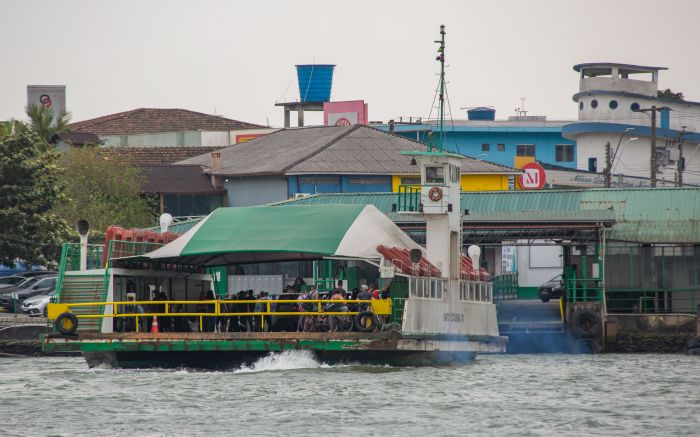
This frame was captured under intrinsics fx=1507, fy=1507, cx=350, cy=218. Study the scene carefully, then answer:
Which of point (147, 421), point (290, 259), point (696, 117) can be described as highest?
point (696, 117)

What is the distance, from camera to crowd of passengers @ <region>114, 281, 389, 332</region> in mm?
33844

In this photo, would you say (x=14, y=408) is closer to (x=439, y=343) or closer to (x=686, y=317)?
(x=439, y=343)

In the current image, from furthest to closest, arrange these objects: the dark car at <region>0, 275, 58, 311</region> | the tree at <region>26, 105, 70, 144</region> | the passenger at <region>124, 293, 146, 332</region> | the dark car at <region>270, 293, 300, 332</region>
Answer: the tree at <region>26, 105, 70, 144</region> < the dark car at <region>0, 275, 58, 311</region> < the passenger at <region>124, 293, 146, 332</region> < the dark car at <region>270, 293, 300, 332</region>

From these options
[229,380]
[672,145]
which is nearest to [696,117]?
[672,145]

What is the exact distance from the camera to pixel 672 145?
94.3 metres

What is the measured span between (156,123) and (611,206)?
52350 mm

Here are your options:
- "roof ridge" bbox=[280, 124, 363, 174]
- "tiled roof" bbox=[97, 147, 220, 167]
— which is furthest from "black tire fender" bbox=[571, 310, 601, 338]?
"tiled roof" bbox=[97, 147, 220, 167]

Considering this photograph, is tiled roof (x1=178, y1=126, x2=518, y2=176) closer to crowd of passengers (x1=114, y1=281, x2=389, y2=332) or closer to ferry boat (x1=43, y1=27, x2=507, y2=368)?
ferry boat (x1=43, y1=27, x2=507, y2=368)

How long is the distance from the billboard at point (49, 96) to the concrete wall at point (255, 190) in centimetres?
2532

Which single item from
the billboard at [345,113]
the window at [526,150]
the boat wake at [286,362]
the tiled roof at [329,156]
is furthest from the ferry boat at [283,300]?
the window at [526,150]

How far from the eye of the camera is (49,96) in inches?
3713

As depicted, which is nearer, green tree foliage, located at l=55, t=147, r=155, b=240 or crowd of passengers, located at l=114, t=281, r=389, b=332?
crowd of passengers, located at l=114, t=281, r=389, b=332

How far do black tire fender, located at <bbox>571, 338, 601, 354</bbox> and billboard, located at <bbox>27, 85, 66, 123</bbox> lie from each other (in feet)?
177

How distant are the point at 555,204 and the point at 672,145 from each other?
139ft
